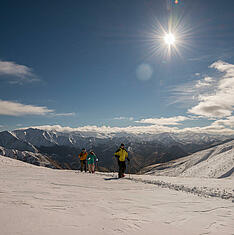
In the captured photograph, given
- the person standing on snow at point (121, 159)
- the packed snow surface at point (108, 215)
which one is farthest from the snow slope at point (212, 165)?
the packed snow surface at point (108, 215)

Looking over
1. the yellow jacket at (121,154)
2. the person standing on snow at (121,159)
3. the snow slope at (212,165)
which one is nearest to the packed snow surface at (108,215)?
the person standing on snow at (121,159)

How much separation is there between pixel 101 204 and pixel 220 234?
3523 millimetres

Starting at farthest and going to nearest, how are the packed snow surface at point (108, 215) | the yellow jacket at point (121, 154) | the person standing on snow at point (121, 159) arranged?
the yellow jacket at point (121, 154)
the person standing on snow at point (121, 159)
the packed snow surface at point (108, 215)

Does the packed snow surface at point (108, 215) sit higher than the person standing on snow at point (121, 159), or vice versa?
the person standing on snow at point (121, 159)

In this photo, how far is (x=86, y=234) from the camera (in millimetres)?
3734

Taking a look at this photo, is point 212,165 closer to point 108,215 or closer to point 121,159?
point 121,159

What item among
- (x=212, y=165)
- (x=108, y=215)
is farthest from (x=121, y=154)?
(x=212, y=165)

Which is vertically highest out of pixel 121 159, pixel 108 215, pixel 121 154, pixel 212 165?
pixel 121 154

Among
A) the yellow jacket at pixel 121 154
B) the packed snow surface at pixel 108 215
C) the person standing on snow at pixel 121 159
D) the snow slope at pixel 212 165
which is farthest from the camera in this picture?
the snow slope at pixel 212 165

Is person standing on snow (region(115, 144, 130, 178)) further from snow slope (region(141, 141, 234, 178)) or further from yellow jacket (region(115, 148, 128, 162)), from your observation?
snow slope (region(141, 141, 234, 178))

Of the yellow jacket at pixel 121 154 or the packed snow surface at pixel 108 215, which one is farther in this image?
the yellow jacket at pixel 121 154

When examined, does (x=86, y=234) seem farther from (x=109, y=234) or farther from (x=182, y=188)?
(x=182, y=188)

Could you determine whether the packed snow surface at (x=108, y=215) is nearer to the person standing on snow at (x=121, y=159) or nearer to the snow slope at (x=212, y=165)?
the person standing on snow at (x=121, y=159)

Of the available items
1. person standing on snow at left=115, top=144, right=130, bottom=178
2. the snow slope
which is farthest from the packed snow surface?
the snow slope
